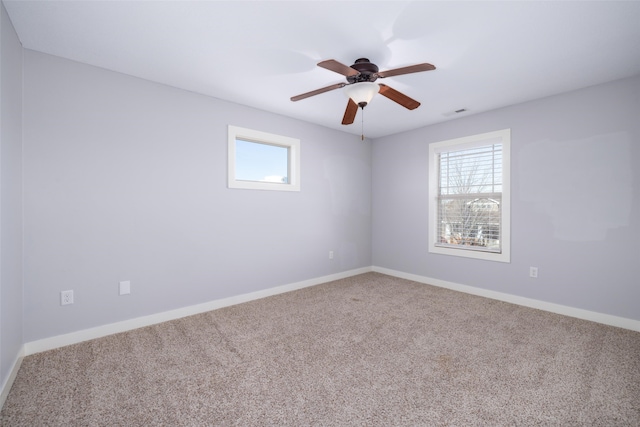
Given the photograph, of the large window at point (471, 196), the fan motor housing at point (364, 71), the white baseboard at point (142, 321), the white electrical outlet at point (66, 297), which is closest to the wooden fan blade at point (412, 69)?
the fan motor housing at point (364, 71)

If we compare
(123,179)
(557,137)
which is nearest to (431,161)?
(557,137)

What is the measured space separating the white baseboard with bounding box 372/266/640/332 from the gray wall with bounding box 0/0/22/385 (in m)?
4.42

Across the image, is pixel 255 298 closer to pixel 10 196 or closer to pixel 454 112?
pixel 10 196

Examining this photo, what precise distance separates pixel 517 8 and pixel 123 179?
3.38m

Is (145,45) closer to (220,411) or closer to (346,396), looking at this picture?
(220,411)

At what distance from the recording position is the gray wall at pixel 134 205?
2.36 meters

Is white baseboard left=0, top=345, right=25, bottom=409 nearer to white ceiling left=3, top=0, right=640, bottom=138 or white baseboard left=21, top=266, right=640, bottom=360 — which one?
white baseboard left=21, top=266, right=640, bottom=360

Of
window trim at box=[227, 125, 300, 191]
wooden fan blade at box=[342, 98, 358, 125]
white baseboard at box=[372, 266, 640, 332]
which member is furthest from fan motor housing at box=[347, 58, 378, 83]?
white baseboard at box=[372, 266, 640, 332]

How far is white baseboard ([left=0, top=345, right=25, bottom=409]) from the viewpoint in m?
1.72

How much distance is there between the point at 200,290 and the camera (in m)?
3.23

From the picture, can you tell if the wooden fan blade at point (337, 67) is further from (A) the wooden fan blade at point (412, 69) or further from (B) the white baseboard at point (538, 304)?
(B) the white baseboard at point (538, 304)

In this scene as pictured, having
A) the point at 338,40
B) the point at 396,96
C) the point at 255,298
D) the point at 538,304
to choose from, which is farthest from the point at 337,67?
the point at 538,304

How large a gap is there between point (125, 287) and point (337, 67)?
270cm

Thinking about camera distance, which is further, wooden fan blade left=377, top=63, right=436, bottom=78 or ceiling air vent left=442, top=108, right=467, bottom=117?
ceiling air vent left=442, top=108, right=467, bottom=117
